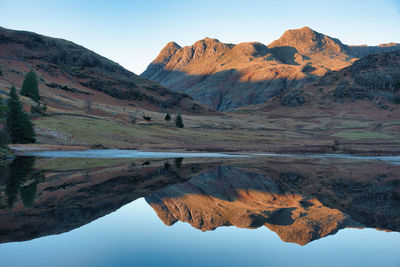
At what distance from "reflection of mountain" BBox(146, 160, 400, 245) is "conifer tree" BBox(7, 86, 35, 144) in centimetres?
3818

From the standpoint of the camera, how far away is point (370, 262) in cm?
966

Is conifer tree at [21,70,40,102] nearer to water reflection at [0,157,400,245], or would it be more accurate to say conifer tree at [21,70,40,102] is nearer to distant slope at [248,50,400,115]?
water reflection at [0,157,400,245]

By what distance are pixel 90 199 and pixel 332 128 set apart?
392 ft

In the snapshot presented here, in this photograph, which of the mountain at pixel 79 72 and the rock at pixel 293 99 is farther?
the rock at pixel 293 99

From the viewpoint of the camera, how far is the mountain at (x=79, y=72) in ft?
454

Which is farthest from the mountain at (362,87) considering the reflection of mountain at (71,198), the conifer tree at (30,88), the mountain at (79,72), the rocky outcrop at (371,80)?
the reflection of mountain at (71,198)

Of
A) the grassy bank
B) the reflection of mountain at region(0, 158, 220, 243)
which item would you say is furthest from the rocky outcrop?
the reflection of mountain at region(0, 158, 220, 243)

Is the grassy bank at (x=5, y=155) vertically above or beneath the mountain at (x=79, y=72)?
beneath

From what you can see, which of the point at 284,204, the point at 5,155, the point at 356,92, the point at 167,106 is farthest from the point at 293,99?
the point at 284,204

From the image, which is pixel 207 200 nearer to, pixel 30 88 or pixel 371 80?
pixel 30 88

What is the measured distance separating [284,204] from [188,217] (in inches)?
228

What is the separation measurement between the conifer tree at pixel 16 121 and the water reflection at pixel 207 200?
91.0 ft

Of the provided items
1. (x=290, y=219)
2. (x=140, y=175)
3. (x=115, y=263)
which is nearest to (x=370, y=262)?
(x=290, y=219)

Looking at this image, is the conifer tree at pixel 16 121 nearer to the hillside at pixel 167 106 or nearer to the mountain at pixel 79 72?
the hillside at pixel 167 106
